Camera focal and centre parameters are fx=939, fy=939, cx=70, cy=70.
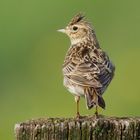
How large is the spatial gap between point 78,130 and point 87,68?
321 centimetres

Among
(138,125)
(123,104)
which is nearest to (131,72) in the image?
(123,104)

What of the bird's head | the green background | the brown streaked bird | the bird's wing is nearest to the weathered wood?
the brown streaked bird

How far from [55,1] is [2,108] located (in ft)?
33.1

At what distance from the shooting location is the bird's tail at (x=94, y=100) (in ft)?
32.4

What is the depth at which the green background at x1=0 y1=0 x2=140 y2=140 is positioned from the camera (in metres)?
17.2

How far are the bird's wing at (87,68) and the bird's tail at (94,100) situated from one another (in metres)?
0.23

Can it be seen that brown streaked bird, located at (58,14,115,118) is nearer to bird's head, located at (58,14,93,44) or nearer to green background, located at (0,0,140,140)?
bird's head, located at (58,14,93,44)

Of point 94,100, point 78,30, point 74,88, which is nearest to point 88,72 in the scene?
point 74,88

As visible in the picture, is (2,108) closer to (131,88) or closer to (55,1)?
(131,88)

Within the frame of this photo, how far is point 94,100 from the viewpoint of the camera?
395 inches

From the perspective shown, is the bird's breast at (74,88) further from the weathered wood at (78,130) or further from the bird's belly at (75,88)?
the weathered wood at (78,130)

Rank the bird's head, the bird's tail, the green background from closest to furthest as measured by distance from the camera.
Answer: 1. the bird's tail
2. the bird's head
3. the green background

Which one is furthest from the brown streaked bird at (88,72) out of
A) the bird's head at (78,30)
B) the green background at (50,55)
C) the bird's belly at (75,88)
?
the green background at (50,55)

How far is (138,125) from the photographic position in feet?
26.2
